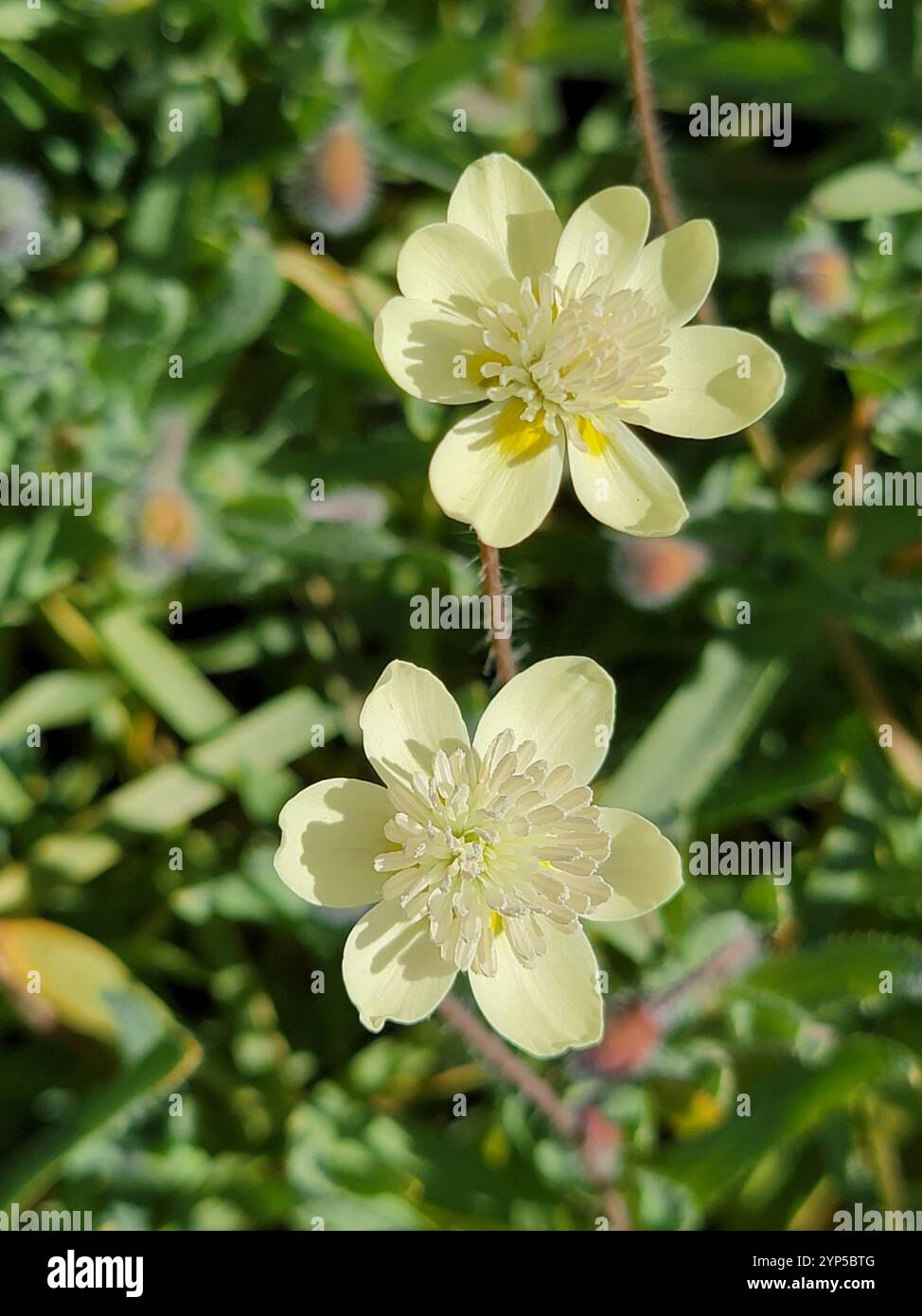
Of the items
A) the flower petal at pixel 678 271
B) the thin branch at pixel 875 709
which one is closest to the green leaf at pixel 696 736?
the thin branch at pixel 875 709

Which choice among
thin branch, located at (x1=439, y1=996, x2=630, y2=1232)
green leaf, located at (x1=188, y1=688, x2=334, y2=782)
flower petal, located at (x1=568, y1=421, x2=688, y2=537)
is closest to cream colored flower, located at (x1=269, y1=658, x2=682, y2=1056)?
flower petal, located at (x1=568, y1=421, x2=688, y2=537)

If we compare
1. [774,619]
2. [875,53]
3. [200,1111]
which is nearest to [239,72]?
[875,53]

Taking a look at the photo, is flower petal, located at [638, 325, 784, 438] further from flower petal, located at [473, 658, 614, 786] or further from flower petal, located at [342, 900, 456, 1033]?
flower petal, located at [342, 900, 456, 1033]

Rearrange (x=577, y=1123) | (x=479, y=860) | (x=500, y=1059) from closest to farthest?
(x=479, y=860) → (x=500, y=1059) → (x=577, y=1123)

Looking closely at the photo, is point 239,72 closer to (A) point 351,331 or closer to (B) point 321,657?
(A) point 351,331

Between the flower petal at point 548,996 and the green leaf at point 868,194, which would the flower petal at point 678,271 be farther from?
the flower petal at point 548,996

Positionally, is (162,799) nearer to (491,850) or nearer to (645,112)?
(491,850)

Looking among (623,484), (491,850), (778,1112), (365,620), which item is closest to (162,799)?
(365,620)
